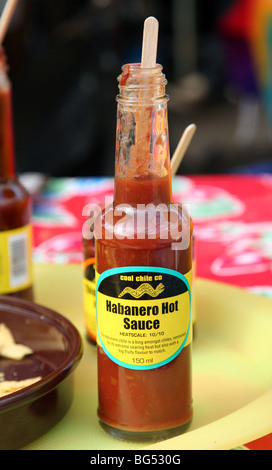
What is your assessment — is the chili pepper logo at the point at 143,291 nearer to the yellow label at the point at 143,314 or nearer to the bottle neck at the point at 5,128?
the yellow label at the point at 143,314

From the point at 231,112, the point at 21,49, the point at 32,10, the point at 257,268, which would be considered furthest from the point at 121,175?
the point at 231,112

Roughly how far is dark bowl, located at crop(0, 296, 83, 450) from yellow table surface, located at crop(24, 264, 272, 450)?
0.08ft

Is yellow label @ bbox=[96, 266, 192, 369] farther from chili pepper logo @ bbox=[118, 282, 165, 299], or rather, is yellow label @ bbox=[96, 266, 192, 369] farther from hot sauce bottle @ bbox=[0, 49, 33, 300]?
hot sauce bottle @ bbox=[0, 49, 33, 300]

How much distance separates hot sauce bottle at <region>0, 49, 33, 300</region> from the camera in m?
0.87

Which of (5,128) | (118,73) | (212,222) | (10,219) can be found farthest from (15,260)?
(118,73)

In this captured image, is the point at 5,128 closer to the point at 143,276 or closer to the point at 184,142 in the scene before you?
the point at 184,142

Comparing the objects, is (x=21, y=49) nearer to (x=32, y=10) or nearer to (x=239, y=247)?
(x=32, y=10)

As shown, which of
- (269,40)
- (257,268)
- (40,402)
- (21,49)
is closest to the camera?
(40,402)

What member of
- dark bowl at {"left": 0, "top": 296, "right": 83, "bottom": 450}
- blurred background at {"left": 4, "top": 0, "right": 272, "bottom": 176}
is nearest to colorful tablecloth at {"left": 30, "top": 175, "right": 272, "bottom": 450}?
dark bowl at {"left": 0, "top": 296, "right": 83, "bottom": 450}

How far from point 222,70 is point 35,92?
2348 millimetres

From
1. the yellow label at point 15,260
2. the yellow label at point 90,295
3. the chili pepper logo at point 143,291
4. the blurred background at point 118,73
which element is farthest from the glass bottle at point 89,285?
the blurred background at point 118,73

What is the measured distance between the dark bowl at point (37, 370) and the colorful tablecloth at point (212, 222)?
0.35m

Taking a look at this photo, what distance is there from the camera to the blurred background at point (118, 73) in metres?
2.53

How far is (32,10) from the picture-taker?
8.41 ft
